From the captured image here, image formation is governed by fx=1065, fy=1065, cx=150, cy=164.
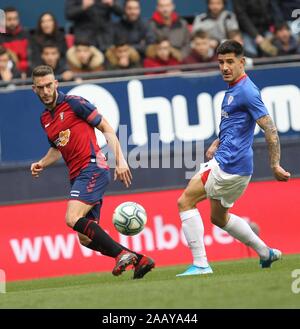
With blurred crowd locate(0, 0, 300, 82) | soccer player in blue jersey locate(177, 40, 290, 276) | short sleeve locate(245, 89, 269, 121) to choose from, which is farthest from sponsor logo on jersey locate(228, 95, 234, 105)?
blurred crowd locate(0, 0, 300, 82)

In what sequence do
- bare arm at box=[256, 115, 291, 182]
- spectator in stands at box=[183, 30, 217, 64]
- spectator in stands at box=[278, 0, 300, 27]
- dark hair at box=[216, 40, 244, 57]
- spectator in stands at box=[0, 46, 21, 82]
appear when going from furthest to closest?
spectator in stands at box=[278, 0, 300, 27], spectator in stands at box=[183, 30, 217, 64], spectator in stands at box=[0, 46, 21, 82], dark hair at box=[216, 40, 244, 57], bare arm at box=[256, 115, 291, 182]

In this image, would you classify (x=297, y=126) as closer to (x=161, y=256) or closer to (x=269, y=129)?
(x=161, y=256)

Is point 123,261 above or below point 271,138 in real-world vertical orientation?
below

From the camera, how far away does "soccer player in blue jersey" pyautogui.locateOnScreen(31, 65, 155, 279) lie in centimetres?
1050

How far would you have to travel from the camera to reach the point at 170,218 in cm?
1442

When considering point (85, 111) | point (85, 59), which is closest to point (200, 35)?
point (85, 59)

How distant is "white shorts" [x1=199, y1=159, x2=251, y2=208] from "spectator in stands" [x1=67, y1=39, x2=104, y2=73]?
507 cm

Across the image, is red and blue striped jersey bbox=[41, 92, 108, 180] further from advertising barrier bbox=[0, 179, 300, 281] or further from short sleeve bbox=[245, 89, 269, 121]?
advertising barrier bbox=[0, 179, 300, 281]

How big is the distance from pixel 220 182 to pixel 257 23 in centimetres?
682

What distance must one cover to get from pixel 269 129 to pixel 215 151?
86 cm

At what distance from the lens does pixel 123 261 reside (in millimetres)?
10242

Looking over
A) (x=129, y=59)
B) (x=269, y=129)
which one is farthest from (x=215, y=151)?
(x=129, y=59)

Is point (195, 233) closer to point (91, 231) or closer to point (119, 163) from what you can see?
point (91, 231)

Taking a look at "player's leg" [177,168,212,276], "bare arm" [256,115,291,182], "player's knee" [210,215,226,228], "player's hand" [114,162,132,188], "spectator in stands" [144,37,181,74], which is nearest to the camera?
"player's hand" [114,162,132,188]
